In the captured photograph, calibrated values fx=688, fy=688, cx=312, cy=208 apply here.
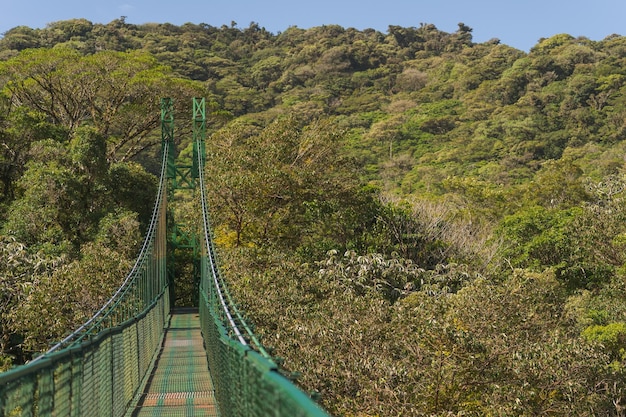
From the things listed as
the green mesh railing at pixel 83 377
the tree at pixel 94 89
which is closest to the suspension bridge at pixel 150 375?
the green mesh railing at pixel 83 377

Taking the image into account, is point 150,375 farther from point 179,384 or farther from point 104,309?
point 104,309

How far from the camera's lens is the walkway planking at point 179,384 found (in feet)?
19.8

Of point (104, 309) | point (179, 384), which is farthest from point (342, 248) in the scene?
point (104, 309)

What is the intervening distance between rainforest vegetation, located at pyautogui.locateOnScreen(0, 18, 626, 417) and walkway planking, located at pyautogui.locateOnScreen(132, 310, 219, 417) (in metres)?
1.21

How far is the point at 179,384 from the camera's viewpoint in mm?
7488

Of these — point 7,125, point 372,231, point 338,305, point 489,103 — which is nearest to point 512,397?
point 338,305

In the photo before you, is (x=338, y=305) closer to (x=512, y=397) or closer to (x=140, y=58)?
(x=512, y=397)

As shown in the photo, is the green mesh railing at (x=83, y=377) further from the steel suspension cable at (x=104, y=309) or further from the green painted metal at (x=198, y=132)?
the green painted metal at (x=198, y=132)

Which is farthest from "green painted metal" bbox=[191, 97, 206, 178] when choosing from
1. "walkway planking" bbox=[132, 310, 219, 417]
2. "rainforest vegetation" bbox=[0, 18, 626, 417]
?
"walkway planking" bbox=[132, 310, 219, 417]

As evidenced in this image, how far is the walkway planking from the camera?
6043 mm

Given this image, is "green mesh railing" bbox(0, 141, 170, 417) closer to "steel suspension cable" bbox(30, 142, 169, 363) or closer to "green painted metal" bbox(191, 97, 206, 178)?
"steel suspension cable" bbox(30, 142, 169, 363)

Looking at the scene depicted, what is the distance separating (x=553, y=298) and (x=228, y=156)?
9.53 metres

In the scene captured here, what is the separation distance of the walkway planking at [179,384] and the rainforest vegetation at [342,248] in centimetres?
121

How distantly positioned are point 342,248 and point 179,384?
12.0m
